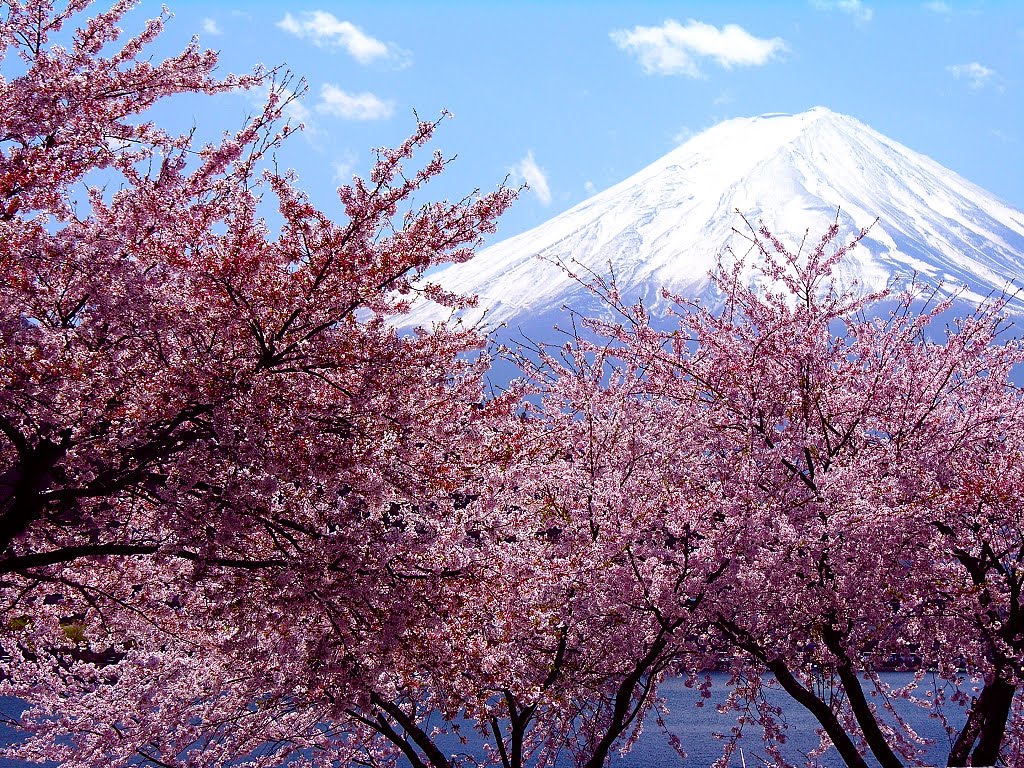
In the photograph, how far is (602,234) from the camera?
5723 inches

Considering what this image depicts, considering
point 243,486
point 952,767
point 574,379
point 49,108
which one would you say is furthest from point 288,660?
point 952,767

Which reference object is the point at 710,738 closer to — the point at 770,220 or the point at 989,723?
the point at 989,723

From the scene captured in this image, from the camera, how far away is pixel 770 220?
144 meters

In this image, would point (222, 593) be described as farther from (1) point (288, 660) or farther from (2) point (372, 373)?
(2) point (372, 373)

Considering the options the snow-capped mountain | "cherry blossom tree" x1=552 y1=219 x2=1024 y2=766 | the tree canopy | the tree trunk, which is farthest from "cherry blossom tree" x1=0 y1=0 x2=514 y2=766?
the snow-capped mountain

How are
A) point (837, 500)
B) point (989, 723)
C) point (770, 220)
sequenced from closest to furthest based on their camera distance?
point (837, 500)
point (989, 723)
point (770, 220)

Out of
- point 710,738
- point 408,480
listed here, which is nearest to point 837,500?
point 408,480

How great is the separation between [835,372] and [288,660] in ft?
16.4

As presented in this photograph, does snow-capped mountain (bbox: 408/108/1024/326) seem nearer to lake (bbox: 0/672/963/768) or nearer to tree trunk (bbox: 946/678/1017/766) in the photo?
lake (bbox: 0/672/963/768)

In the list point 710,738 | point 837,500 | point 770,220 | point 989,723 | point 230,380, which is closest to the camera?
point 230,380

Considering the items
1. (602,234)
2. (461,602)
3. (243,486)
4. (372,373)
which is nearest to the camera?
(243,486)

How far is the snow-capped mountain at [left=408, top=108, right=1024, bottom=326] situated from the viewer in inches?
4946

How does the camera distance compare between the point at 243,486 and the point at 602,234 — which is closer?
the point at 243,486

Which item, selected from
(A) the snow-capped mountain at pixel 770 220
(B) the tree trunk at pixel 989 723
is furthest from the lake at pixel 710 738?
(A) the snow-capped mountain at pixel 770 220
